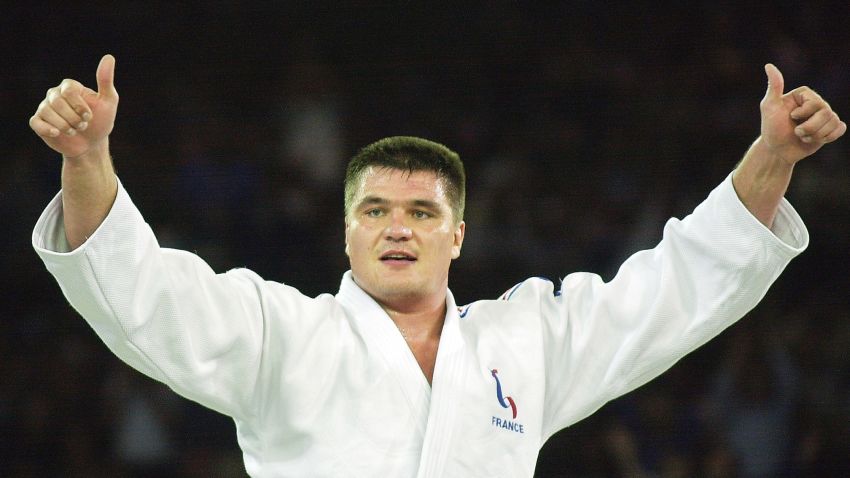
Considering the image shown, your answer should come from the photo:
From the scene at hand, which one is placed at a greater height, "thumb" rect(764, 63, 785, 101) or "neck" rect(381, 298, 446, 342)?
"thumb" rect(764, 63, 785, 101)

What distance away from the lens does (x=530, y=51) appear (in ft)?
14.7

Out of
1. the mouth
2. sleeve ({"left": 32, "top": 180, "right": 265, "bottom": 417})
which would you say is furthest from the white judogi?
the mouth

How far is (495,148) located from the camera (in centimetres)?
443

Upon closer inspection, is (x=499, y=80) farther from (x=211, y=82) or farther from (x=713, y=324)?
(x=713, y=324)

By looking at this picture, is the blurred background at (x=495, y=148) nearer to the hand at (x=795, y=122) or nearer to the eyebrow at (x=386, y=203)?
the eyebrow at (x=386, y=203)

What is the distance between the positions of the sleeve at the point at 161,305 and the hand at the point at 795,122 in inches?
46.9

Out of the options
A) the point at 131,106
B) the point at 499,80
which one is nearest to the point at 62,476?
the point at 131,106

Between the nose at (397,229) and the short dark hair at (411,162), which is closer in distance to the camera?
the nose at (397,229)

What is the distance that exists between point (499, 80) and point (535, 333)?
80.6 inches

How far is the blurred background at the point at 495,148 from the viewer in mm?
4145

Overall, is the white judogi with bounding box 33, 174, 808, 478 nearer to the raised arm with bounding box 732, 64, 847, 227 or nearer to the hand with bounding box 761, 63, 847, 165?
the raised arm with bounding box 732, 64, 847, 227

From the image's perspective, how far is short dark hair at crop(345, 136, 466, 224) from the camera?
2.69 metres

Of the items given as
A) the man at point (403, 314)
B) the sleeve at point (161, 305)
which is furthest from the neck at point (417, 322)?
the sleeve at point (161, 305)

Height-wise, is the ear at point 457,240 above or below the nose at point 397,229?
above
